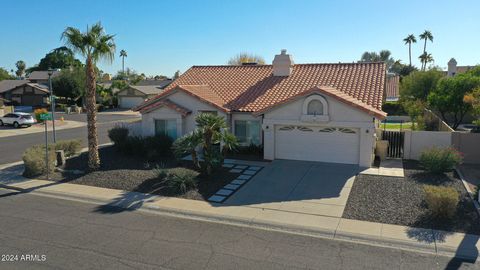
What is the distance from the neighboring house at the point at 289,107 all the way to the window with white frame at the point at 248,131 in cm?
5

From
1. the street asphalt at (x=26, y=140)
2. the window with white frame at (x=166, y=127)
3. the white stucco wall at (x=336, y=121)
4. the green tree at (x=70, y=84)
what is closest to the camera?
the white stucco wall at (x=336, y=121)

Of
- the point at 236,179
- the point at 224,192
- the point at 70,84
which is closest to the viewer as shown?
the point at 224,192

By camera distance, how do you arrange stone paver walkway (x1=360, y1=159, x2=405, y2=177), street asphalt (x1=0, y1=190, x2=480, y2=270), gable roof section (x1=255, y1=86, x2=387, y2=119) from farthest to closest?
gable roof section (x1=255, y1=86, x2=387, y2=119) → stone paver walkway (x1=360, y1=159, x2=405, y2=177) → street asphalt (x1=0, y1=190, x2=480, y2=270)

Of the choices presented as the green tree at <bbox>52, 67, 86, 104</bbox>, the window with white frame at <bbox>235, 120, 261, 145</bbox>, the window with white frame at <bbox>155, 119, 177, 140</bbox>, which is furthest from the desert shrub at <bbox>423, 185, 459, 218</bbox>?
the green tree at <bbox>52, 67, 86, 104</bbox>

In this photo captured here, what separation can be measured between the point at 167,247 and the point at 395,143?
47.0 feet

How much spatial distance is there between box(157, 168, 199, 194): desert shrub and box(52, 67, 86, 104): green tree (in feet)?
166

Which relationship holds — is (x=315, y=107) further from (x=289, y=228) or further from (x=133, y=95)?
(x=133, y=95)

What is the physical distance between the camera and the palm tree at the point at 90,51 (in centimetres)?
1644

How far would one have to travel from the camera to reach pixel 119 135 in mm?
22078

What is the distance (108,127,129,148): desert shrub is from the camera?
2165 centimetres

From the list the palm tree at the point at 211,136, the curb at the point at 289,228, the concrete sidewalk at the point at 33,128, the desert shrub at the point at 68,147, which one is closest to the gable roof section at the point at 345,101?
the palm tree at the point at 211,136

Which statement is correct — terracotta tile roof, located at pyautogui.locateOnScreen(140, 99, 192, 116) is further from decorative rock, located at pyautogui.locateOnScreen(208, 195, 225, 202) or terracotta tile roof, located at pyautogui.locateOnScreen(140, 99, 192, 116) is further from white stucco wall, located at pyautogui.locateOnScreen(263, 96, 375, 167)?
decorative rock, located at pyautogui.locateOnScreen(208, 195, 225, 202)

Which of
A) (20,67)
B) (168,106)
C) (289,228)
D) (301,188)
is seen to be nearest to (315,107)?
(301,188)

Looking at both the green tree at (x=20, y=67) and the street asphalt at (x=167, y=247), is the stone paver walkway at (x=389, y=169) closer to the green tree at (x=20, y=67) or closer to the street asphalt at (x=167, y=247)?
the street asphalt at (x=167, y=247)
